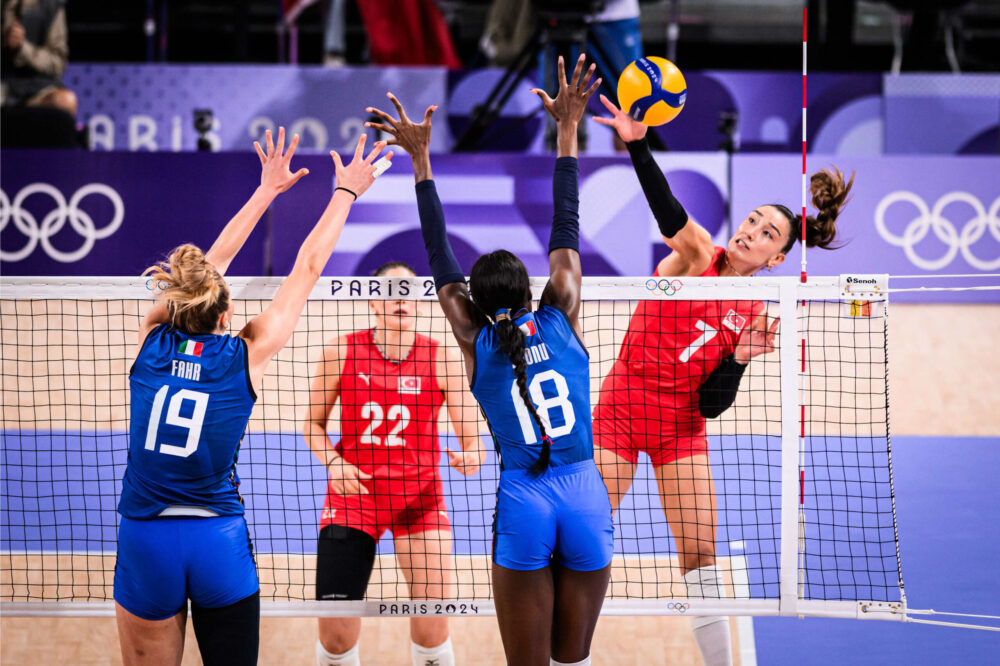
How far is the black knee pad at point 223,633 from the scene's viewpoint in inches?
140

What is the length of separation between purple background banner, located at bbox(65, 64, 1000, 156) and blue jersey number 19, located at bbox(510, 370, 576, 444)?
6.40 meters

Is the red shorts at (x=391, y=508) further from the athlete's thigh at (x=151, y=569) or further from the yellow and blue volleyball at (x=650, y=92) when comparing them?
the yellow and blue volleyball at (x=650, y=92)

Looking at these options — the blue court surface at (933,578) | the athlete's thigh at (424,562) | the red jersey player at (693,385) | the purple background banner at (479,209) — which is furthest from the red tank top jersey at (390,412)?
the purple background banner at (479,209)

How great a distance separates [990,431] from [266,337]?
6.71 meters

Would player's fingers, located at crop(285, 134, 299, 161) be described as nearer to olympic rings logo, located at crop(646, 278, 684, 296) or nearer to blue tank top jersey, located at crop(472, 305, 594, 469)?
blue tank top jersey, located at crop(472, 305, 594, 469)

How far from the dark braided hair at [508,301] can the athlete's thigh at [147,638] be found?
151cm

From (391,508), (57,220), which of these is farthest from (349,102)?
(391,508)

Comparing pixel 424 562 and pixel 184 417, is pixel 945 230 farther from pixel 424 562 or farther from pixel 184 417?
pixel 184 417

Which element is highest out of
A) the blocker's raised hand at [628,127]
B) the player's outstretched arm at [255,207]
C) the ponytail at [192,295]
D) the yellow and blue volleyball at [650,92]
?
the yellow and blue volleyball at [650,92]

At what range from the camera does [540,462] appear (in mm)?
3588

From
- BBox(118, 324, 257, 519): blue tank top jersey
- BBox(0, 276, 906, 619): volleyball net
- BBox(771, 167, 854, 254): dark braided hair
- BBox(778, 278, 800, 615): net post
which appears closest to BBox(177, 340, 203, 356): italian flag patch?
BBox(118, 324, 257, 519): blue tank top jersey

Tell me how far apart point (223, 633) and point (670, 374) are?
237cm

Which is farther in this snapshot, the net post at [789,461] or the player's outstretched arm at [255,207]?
the net post at [789,461]

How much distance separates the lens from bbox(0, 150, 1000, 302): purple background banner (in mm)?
7945
